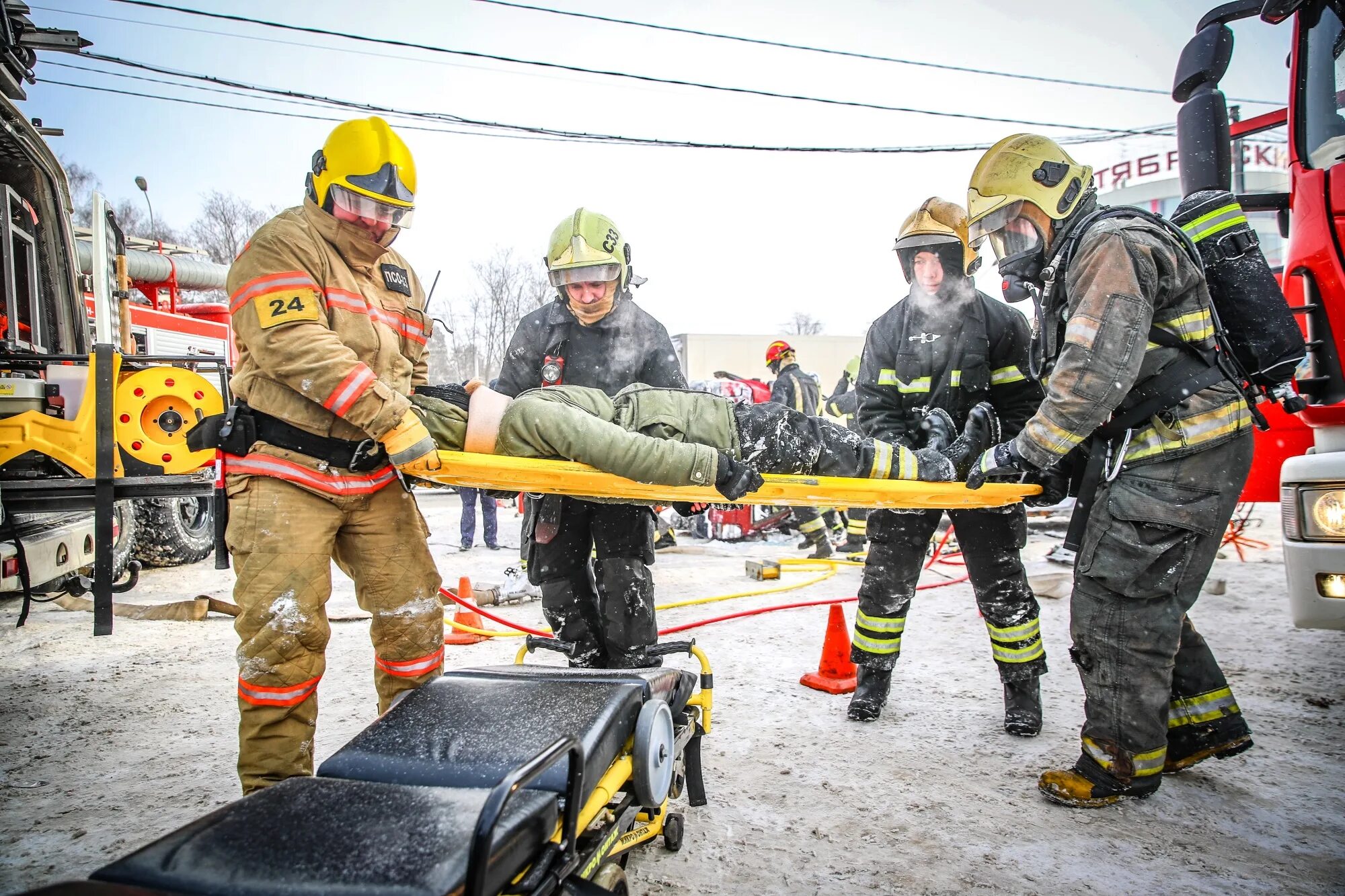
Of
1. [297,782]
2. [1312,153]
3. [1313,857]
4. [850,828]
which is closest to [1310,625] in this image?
[1313,857]

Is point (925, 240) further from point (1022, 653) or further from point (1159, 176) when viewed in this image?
point (1159, 176)

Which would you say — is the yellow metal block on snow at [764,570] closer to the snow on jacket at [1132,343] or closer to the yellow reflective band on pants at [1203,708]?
the yellow reflective band on pants at [1203,708]

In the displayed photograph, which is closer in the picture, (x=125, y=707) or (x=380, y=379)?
(x=380, y=379)

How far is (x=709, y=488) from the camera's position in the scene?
272cm

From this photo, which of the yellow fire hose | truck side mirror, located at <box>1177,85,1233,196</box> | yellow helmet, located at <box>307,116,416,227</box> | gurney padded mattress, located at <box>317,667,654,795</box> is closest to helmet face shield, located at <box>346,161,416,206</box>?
yellow helmet, located at <box>307,116,416,227</box>

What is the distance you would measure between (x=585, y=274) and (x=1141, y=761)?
9.50 ft

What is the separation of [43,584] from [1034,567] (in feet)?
23.9

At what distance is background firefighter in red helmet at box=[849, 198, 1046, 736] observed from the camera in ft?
10.8

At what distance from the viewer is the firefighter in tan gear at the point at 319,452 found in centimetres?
235

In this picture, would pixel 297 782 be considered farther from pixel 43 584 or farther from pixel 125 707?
pixel 43 584

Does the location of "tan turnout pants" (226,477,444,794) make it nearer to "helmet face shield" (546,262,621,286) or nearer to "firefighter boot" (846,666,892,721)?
"helmet face shield" (546,262,621,286)

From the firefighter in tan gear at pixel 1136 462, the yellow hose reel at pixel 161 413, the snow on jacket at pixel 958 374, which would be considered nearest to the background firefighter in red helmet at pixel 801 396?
the snow on jacket at pixel 958 374

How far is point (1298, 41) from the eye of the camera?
138 inches

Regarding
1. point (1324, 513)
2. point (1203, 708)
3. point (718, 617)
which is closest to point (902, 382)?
point (1324, 513)
